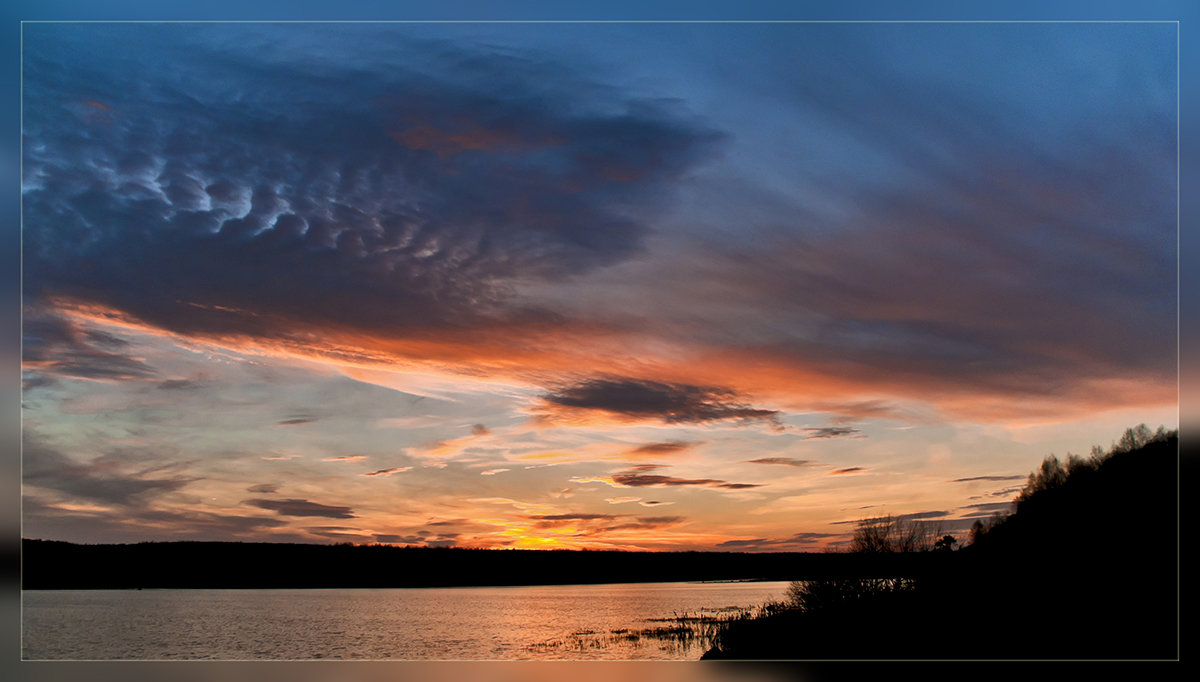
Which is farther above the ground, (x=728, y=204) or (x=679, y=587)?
(x=728, y=204)

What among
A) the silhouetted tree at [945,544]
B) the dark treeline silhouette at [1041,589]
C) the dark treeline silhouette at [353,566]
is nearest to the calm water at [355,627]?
the dark treeline silhouette at [353,566]

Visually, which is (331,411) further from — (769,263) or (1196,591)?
(1196,591)

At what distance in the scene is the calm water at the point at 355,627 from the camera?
898 inches

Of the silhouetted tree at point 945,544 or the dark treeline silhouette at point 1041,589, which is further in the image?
the silhouetted tree at point 945,544

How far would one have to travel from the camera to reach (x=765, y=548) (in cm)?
1504

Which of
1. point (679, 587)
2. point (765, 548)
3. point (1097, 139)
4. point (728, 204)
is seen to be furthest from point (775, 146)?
point (679, 587)

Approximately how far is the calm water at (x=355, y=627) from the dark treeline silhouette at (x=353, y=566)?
6.06 ft

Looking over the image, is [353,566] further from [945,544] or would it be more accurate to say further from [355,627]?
[945,544]


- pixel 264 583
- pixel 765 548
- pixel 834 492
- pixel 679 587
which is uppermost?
pixel 834 492

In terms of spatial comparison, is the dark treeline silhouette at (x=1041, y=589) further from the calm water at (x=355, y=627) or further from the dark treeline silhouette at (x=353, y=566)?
the calm water at (x=355, y=627)

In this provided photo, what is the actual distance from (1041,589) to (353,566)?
1632 centimetres

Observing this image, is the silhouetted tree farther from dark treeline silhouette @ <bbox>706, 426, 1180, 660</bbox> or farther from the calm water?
the calm water

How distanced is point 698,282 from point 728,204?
126 centimetres

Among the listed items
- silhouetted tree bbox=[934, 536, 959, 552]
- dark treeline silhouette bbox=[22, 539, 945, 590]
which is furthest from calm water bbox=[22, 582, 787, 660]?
silhouetted tree bbox=[934, 536, 959, 552]
